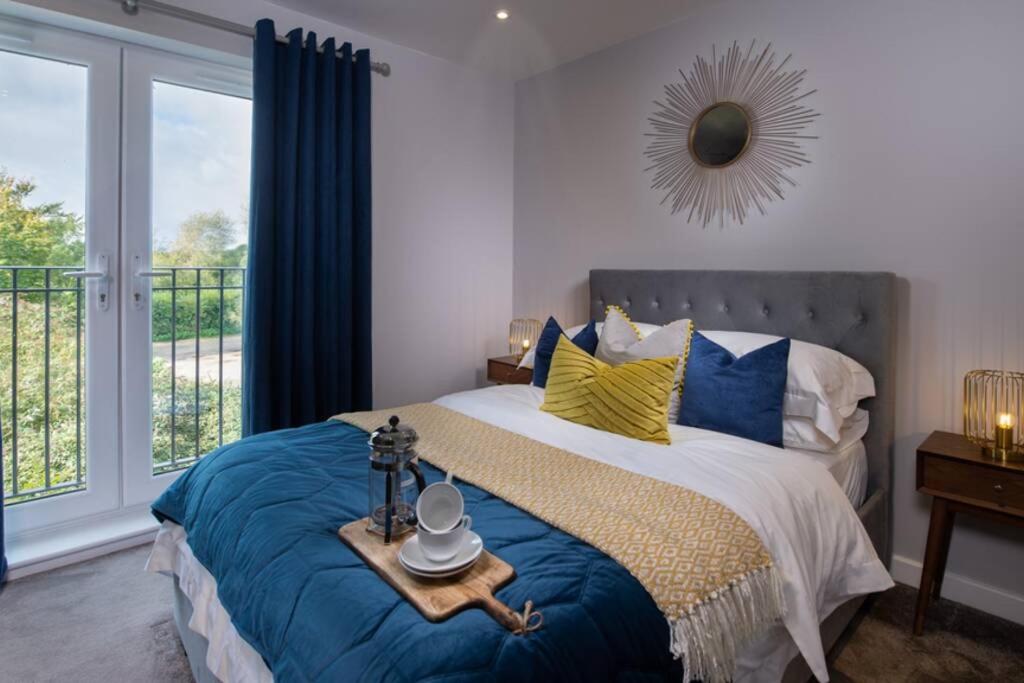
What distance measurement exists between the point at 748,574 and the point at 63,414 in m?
2.88

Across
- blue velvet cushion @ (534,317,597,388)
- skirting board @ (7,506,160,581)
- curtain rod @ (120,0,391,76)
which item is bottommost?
skirting board @ (7,506,160,581)

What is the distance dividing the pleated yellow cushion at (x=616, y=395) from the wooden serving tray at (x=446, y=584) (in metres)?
0.97

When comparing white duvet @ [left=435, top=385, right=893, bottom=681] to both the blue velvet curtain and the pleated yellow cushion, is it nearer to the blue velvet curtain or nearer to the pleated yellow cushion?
the pleated yellow cushion

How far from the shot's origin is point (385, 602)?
1036mm

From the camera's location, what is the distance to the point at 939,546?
1.95 metres

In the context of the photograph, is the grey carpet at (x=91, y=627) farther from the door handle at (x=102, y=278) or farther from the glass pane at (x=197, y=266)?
the door handle at (x=102, y=278)

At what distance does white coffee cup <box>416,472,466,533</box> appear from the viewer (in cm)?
114

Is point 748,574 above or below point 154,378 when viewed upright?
below

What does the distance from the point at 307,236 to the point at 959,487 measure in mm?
2859

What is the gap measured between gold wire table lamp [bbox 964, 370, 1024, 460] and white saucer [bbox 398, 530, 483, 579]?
1810 mm

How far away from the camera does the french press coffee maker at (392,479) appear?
1257mm

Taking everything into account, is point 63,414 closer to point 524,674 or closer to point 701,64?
point 524,674

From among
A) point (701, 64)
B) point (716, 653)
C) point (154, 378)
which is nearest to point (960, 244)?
point (701, 64)

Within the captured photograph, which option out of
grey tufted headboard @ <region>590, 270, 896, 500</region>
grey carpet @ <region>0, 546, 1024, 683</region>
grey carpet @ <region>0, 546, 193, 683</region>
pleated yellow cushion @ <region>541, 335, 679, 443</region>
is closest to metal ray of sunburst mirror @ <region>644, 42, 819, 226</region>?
grey tufted headboard @ <region>590, 270, 896, 500</region>
